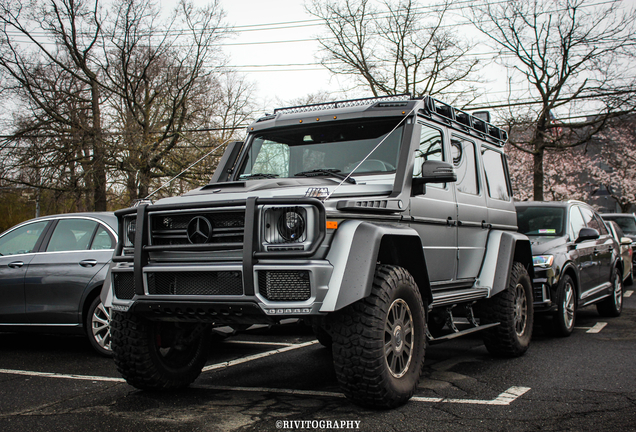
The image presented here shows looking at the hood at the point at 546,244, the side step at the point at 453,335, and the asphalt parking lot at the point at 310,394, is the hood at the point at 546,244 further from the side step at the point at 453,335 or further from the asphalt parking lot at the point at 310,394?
the side step at the point at 453,335

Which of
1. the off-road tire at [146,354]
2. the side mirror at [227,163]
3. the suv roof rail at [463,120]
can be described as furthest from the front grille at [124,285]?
the suv roof rail at [463,120]

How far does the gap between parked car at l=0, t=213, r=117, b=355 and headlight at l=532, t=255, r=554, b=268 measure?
507cm

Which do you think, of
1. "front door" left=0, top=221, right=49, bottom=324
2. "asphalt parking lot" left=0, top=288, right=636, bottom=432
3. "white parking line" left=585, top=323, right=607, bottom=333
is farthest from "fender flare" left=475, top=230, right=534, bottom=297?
"front door" left=0, top=221, right=49, bottom=324

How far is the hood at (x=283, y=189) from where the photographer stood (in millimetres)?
4395

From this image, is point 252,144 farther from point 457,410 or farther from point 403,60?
point 403,60

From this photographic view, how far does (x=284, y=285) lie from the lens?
390 centimetres

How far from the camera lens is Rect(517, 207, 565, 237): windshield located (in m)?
8.53

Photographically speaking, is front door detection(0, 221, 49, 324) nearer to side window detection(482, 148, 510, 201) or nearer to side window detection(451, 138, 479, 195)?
side window detection(451, 138, 479, 195)

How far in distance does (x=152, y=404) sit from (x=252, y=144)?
2519 mm

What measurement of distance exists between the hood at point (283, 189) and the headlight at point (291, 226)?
0.17 metres

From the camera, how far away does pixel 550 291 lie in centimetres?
759

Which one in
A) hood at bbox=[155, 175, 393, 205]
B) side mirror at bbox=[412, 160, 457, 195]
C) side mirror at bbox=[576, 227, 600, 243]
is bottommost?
side mirror at bbox=[576, 227, 600, 243]

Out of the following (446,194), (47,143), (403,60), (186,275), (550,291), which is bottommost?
(550,291)

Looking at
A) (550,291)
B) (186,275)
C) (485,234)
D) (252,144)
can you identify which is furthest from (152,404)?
(550,291)
